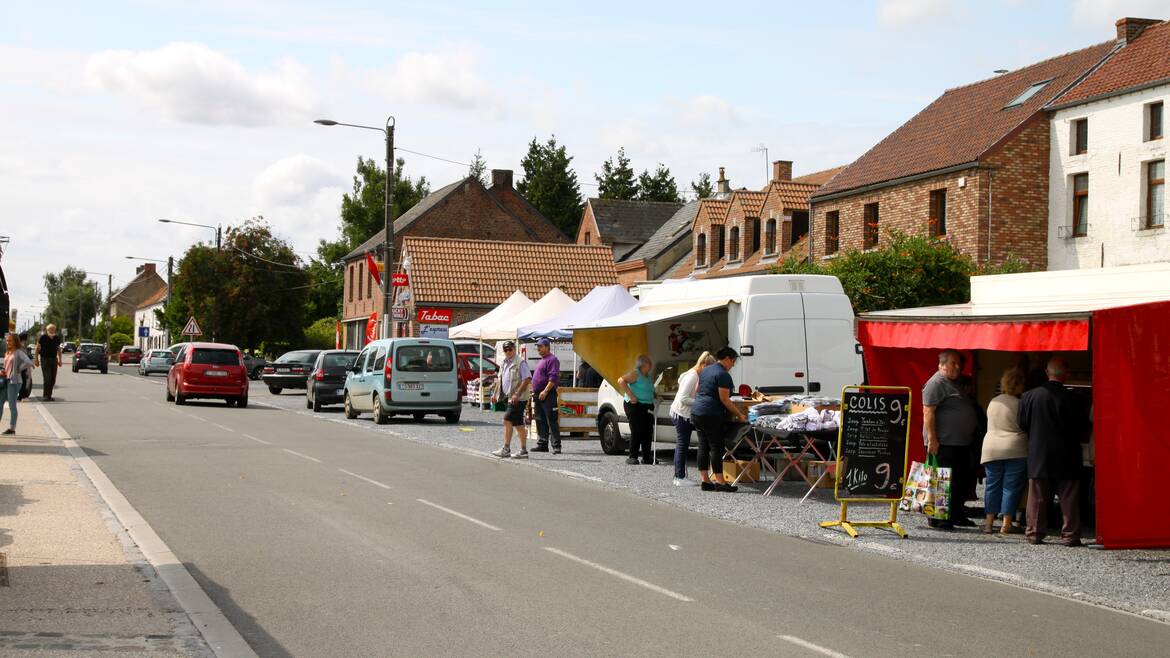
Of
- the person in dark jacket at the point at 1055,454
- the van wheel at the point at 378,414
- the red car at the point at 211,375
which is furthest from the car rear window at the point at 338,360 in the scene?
the person in dark jacket at the point at 1055,454

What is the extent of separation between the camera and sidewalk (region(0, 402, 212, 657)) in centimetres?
683

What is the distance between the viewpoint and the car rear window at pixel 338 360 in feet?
112

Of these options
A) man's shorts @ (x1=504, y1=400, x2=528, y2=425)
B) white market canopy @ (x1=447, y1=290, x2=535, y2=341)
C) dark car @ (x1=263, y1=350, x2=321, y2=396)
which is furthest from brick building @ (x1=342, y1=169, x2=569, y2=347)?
man's shorts @ (x1=504, y1=400, x2=528, y2=425)

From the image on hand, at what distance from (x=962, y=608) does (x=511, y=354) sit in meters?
15.7

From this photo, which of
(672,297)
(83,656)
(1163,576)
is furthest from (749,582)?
(672,297)

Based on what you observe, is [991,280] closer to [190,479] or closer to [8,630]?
[190,479]

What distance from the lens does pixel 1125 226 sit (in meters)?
33.6

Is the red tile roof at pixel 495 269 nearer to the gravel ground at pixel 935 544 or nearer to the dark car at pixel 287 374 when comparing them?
the dark car at pixel 287 374

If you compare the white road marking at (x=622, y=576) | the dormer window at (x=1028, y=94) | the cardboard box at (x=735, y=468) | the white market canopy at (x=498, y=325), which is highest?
the dormer window at (x=1028, y=94)

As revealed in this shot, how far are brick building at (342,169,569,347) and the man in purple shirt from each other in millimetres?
46076

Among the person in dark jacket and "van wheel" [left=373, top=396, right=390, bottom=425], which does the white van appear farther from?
"van wheel" [left=373, top=396, right=390, bottom=425]

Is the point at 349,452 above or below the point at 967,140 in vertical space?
below

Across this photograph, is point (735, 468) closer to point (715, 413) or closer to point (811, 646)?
point (715, 413)

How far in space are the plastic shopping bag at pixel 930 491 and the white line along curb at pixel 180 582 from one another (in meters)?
7.15
